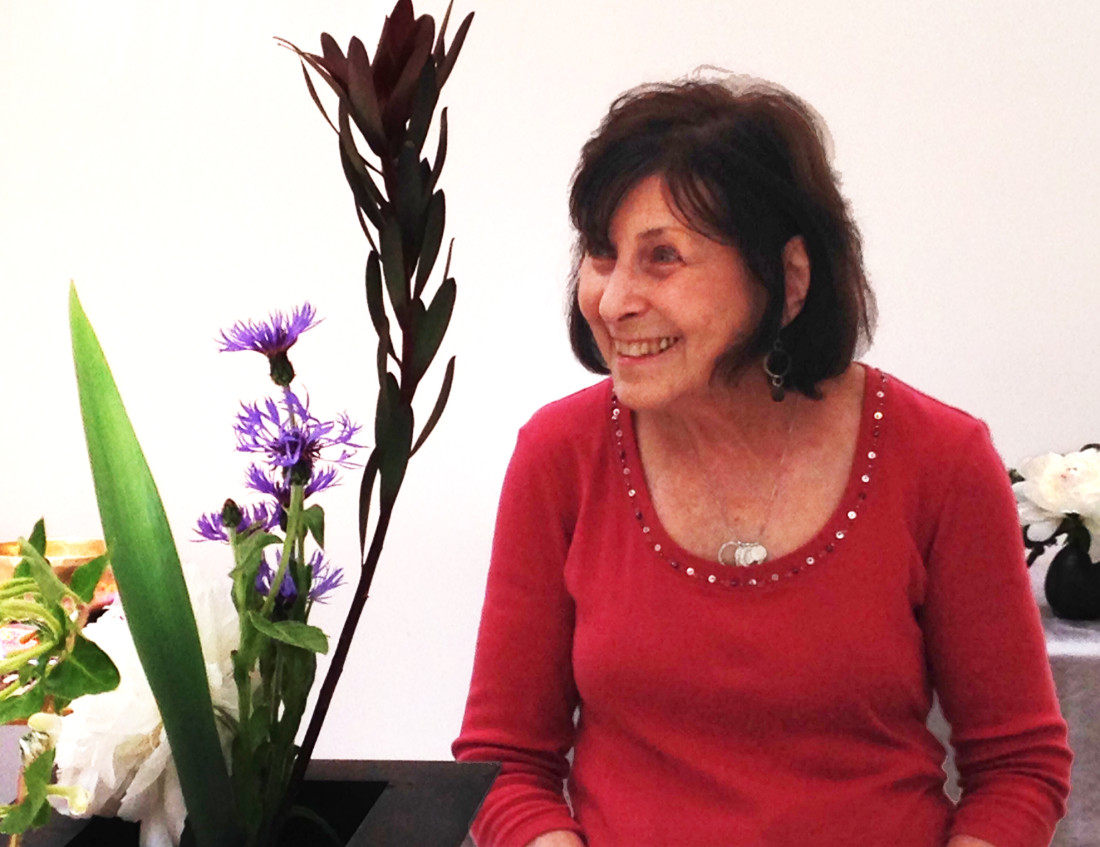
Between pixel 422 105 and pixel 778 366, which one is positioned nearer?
pixel 422 105

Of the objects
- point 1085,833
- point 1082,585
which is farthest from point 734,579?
point 1085,833

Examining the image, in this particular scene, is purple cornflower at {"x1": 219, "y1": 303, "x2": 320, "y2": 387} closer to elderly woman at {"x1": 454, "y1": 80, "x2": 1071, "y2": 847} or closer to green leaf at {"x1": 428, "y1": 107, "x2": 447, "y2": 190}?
green leaf at {"x1": 428, "y1": 107, "x2": 447, "y2": 190}

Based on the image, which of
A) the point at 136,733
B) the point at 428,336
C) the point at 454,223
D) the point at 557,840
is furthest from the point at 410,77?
the point at 454,223

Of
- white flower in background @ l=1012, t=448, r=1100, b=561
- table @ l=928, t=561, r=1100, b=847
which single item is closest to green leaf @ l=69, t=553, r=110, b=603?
table @ l=928, t=561, r=1100, b=847

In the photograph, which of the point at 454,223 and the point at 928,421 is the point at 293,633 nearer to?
the point at 928,421

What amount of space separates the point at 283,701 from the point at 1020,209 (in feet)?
5.26

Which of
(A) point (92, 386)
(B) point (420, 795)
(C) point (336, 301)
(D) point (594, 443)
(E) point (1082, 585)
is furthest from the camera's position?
(C) point (336, 301)

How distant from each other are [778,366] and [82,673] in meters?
0.83

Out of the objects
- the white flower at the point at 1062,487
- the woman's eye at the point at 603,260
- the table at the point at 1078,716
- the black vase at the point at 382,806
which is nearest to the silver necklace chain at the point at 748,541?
the woman's eye at the point at 603,260

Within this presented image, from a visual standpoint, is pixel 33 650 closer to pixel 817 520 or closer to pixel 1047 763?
pixel 817 520

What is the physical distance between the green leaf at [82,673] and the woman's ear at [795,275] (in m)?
0.81

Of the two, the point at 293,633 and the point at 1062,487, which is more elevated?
the point at 293,633

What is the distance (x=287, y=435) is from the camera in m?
0.55

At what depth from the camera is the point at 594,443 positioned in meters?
1.27
